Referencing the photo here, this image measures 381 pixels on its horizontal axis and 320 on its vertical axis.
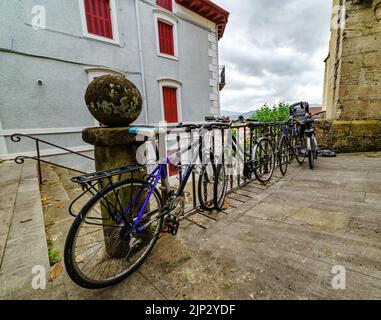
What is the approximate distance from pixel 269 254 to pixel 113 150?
5.14 ft

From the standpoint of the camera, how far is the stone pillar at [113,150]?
1.34 metres

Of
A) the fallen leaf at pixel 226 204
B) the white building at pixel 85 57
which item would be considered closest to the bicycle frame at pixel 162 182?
the fallen leaf at pixel 226 204

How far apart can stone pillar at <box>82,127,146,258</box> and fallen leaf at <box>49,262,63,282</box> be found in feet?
1.10

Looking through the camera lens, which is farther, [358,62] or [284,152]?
[358,62]

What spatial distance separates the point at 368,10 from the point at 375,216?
230 inches

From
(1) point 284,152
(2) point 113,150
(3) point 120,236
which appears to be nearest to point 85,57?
(2) point 113,150

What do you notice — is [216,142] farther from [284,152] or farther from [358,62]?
[358,62]

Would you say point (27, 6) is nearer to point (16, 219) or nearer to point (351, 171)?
point (16, 219)

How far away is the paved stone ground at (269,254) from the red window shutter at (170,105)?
18.6 feet

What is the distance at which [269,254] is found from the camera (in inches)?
61.1

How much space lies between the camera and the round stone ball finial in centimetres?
133

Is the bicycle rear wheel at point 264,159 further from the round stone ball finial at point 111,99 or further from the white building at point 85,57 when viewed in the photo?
the white building at point 85,57
